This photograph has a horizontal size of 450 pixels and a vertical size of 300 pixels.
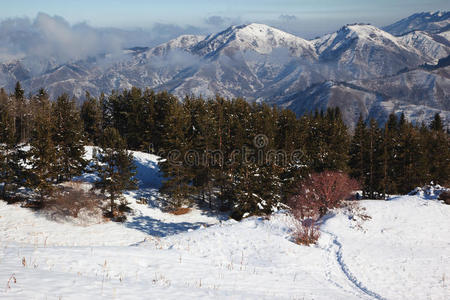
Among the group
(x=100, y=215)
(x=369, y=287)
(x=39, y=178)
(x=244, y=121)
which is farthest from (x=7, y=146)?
(x=369, y=287)

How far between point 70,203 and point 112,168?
6.66 m

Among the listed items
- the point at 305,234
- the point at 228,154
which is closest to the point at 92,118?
the point at 228,154

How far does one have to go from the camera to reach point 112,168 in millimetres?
41656

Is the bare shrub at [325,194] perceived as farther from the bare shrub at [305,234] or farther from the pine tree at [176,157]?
the pine tree at [176,157]

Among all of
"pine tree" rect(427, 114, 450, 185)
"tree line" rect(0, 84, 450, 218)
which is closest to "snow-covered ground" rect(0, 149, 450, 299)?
"tree line" rect(0, 84, 450, 218)

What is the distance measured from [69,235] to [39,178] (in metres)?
8.56

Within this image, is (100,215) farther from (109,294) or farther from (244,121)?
(109,294)

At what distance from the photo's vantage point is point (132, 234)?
37.0m

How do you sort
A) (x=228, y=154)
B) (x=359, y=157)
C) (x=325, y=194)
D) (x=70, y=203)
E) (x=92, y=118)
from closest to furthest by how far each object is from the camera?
(x=325, y=194), (x=70, y=203), (x=228, y=154), (x=359, y=157), (x=92, y=118)

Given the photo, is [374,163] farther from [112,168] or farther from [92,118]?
[92,118]

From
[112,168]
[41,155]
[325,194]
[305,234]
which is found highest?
[41,155]

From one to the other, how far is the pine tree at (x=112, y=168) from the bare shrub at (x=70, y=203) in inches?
84.8

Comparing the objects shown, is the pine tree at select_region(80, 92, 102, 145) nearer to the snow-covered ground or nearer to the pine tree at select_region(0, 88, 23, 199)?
the pine tree at select_region(0, 88, 23, 199)

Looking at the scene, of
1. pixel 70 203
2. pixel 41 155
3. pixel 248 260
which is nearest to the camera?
pixel 248 260
